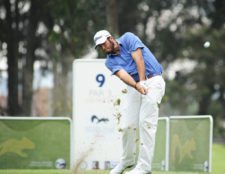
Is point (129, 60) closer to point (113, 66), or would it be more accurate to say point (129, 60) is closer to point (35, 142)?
point (113, 66)

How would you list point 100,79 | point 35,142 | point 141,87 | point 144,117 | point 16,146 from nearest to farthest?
point 141,87, point 144,117, point 100,79, point 16,146, point 35,142

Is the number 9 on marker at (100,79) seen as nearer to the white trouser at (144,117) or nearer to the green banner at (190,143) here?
the green banner at (190,143)

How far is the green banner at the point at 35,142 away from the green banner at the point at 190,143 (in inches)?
77.8

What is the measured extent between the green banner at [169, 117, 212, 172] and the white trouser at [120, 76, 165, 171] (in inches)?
181

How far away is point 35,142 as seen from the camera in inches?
563

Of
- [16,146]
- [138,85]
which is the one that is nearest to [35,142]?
[16,146]

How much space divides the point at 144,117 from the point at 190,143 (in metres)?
5.28

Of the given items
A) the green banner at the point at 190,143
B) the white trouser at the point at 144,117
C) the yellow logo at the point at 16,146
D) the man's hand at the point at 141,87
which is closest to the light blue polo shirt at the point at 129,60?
the white trouser at the point at 144,117

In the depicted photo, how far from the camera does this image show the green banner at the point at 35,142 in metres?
14.1

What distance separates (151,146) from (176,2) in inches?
1402

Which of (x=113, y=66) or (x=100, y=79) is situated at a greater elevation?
(x=113, y=66)

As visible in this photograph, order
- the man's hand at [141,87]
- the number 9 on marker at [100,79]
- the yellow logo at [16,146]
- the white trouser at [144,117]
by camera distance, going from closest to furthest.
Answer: the man's hand at [141,87], the white trouser at [144,117], the number 9 on marker at [100,79], the yellow logo at [16,146]

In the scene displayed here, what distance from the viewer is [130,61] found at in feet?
31.6

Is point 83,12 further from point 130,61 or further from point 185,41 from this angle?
point 130,61
